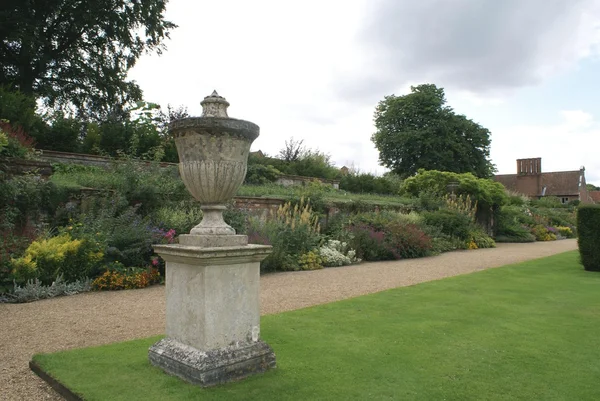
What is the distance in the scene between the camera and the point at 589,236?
9.73 meters

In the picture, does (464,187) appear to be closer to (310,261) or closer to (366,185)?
(366,185)

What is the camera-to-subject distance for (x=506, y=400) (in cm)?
295

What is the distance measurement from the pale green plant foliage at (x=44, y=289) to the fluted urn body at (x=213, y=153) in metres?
4.33

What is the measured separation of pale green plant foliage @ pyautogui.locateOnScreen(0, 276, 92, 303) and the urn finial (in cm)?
470

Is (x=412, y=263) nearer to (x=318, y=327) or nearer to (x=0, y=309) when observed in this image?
(x=318, y=327)

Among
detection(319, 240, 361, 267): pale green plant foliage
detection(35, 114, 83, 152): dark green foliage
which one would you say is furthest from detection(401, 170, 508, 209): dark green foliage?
detection(35, 114, 83, 152): dark green foliage

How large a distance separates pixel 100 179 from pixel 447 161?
2829 cm

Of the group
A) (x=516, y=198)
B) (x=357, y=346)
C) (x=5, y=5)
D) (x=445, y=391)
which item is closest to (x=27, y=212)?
(x=357, y=346)

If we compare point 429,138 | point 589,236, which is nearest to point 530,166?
point 429,138

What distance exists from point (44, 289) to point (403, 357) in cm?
534

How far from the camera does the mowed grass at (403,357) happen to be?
10.0 ft

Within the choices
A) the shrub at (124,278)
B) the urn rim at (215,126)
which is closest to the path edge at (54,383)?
the urn rim at (215,126)

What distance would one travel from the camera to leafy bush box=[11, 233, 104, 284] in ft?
21.0

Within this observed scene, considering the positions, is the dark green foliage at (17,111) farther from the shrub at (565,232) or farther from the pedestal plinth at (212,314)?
the shrub at (565,232)
